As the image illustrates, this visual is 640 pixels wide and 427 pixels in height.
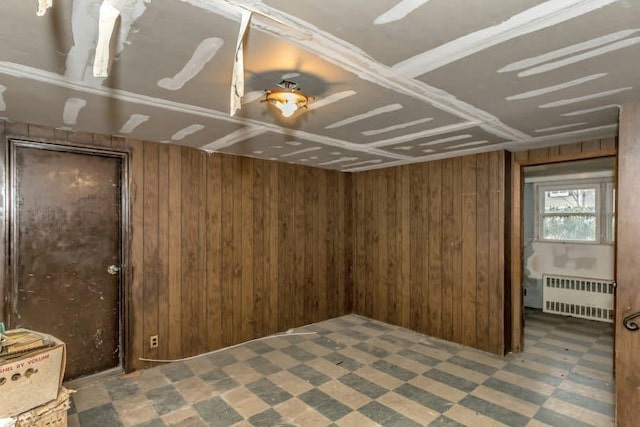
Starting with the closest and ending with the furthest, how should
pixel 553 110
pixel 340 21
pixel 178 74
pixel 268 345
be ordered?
pixel 340 21 < pixel 178 74 < pixel 553 110 < pixel 268 345

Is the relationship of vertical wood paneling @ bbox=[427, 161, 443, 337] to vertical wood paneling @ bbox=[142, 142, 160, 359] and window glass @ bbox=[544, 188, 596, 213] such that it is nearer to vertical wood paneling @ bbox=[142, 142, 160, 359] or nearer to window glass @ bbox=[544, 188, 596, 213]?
window glass @ bbox=[544, 188, 596, 213]

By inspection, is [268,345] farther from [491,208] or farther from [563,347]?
[563,347]

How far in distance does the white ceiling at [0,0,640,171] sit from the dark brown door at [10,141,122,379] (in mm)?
388

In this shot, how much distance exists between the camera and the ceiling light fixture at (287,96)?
1.85 m

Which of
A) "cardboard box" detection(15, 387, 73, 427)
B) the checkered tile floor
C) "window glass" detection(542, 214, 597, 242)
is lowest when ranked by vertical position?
the checkered tile floor

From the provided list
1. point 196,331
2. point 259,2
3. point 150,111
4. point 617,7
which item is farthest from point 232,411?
point 617,7

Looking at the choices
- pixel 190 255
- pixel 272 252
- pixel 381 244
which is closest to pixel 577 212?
pixel 381 244

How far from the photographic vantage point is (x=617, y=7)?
46.1 inches

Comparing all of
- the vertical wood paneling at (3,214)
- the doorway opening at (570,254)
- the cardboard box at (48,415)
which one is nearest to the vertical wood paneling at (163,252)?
the vertical wood paneling at (3,214)

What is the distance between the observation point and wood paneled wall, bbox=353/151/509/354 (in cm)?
363

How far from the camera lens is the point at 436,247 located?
13.5 feet

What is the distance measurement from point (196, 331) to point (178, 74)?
2761 mm

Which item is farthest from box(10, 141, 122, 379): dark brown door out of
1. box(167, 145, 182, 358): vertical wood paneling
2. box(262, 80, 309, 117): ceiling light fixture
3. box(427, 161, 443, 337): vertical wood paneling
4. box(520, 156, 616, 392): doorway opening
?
box(520, 156, 616, 392): doorway opening

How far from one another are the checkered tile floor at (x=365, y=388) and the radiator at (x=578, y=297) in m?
0.95
